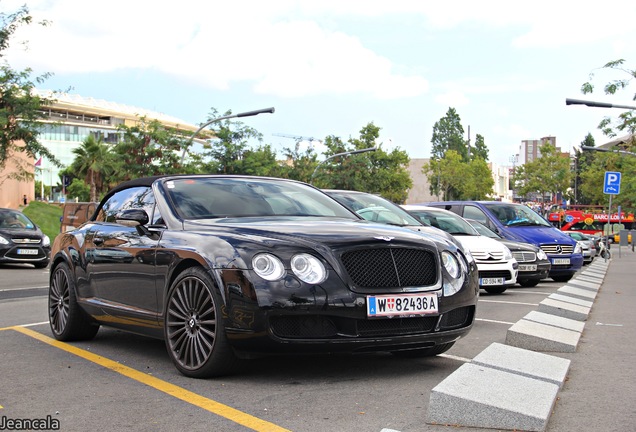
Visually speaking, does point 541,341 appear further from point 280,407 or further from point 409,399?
point 280,407

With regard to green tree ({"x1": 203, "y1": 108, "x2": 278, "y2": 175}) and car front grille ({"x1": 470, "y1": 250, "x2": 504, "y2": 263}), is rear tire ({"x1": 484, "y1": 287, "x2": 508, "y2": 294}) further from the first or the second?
green tree ({"x1": 203, "y1": 108, "x2": 278, "y2": 175})

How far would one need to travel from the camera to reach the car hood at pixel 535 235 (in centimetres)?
1839

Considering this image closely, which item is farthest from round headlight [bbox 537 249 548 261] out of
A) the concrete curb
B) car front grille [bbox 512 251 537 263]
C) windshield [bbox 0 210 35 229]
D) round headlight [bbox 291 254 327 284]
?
windshield [bbox 0 210 35 229]

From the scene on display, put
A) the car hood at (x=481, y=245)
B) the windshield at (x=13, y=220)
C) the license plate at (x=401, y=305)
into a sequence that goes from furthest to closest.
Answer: the windshield at (x=13, y=220), the car hood at (x=481, y=245), the license plate at (x=401, y=305)

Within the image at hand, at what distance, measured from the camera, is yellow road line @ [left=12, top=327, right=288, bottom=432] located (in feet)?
14.4

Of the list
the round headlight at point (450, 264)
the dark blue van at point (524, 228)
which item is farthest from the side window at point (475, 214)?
the round headlight at point (450, 264)

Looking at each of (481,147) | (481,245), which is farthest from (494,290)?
(481,147)

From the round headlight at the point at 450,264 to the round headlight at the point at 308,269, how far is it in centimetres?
103

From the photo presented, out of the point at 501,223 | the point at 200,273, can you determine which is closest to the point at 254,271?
the point at 200,273

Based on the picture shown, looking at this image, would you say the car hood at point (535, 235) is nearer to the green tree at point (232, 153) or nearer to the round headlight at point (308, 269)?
the round headlight at point (308, 269)

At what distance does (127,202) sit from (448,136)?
429 ft

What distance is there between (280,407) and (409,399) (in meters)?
0.80

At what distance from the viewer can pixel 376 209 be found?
1220 cm

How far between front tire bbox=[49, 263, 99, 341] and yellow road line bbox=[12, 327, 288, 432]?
0.58 feet
